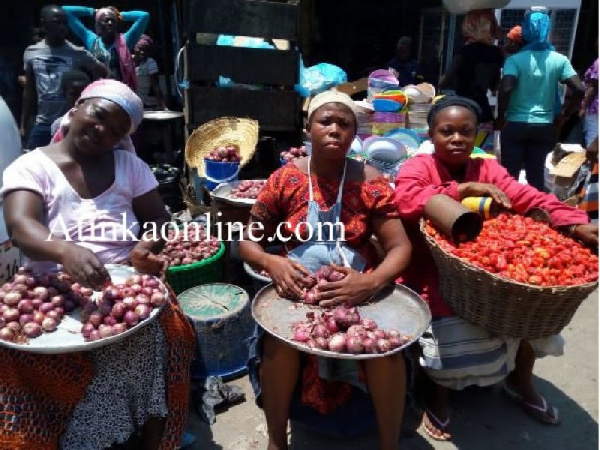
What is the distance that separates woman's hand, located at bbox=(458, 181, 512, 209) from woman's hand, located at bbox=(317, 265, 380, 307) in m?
0.61

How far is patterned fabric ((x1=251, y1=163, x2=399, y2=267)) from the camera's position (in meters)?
2.26

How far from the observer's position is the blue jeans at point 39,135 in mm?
4672

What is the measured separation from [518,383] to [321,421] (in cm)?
108

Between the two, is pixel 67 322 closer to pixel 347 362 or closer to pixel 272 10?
pixel 347 362

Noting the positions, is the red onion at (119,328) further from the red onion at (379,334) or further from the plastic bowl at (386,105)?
the plastic bowl at (386,105)

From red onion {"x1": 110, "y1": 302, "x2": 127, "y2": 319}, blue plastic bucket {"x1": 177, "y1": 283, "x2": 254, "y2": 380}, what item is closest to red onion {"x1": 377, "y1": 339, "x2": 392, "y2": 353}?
red onion {"x1": 110, "y1": 302, "x2": 127, "y2": 319}

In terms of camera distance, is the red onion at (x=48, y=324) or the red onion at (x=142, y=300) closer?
the red onion at (x=48, y=324)

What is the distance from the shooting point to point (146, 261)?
2.05 m

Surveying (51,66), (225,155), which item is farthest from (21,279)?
(51,66)

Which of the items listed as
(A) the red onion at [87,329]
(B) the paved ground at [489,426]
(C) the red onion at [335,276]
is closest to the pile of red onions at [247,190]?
(B) the paved ground at [489,426]

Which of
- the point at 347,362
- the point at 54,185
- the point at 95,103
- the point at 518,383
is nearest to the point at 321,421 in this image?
the point at 347,362

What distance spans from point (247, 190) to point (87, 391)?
2154 mm

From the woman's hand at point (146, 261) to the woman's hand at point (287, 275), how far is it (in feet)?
1.48

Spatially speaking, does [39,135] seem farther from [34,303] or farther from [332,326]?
[332,326]
